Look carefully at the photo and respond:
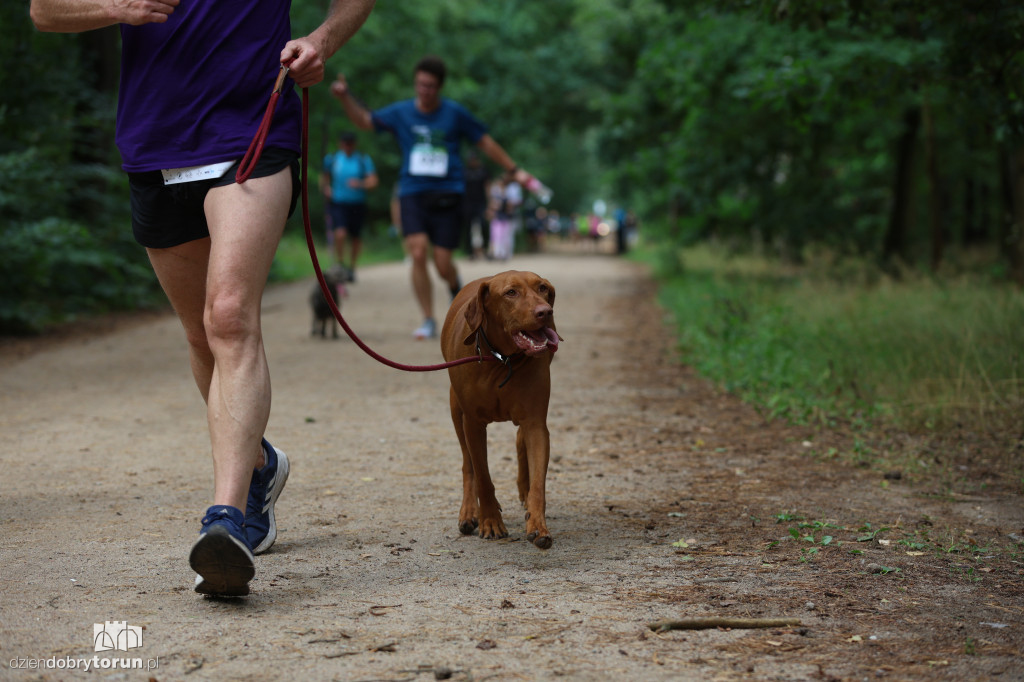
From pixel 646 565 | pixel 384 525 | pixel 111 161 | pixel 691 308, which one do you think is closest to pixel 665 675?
pixel 646 565

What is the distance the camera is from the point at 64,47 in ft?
39.8

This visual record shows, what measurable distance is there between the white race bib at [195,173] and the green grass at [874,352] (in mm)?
4269

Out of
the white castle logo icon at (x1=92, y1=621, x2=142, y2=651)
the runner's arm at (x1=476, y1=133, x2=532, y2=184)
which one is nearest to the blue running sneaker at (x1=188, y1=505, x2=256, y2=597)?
the white castle logo icon at (x1=92, y1=621, x2=142, y2=651)

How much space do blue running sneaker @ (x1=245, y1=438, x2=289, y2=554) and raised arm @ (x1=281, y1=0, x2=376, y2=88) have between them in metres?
1.40

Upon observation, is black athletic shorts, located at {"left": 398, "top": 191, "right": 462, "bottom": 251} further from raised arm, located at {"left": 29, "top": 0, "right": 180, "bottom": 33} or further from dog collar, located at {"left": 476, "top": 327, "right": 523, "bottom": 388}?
raised arm, located at {"left": 29, "top": 0, "right": 180, "bottom": 33}

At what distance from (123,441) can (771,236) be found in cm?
1271

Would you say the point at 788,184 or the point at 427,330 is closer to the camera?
the point at 427,330

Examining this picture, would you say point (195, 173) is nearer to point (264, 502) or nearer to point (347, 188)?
point (264, 502)

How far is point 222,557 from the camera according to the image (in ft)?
10.4

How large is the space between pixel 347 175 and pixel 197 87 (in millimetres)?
12483

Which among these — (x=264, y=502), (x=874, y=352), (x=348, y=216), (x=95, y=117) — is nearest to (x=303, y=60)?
(x=264, y=502)

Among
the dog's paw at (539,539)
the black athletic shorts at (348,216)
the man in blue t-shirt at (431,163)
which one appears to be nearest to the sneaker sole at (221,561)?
the dog's paw at (539,539)

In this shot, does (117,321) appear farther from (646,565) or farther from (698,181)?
(646,565)

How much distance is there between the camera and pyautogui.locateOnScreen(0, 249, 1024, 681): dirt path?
2.95 metres
